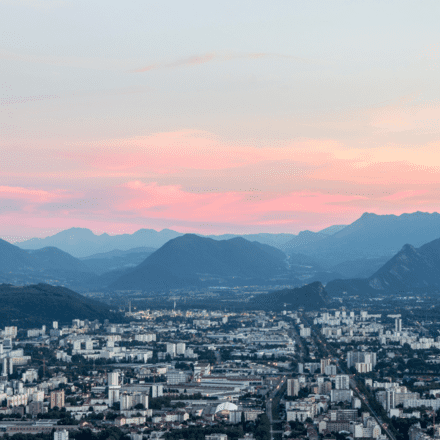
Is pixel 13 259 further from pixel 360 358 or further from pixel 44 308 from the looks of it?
pixel 360 358

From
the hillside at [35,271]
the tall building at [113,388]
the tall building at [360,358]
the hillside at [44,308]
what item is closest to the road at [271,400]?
the tall building at [113,388]

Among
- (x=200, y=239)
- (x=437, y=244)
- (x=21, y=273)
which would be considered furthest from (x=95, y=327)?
(x=200, y=239)

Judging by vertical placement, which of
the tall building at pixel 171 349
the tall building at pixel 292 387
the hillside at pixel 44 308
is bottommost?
the tall building at pixel 292 387

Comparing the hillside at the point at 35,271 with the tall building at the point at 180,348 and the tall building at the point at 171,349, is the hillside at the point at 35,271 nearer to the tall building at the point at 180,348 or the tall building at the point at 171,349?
the tall building at the point at 171,349

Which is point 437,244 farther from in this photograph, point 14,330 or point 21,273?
point 14,330

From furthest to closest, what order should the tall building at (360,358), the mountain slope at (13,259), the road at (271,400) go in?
the mountain slope at (13,259), the tall building at (360,358), the road at (271,400)

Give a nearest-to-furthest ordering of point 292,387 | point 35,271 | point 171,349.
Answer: point 292,387 < point 171,349 < point 35,271

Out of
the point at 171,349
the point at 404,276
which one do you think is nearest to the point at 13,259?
the point at 404,276
